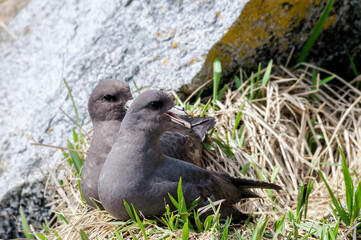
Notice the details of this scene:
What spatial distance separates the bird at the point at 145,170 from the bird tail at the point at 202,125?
22.8 inches

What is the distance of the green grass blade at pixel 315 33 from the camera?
3.95m

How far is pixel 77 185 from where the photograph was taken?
351 centimetres

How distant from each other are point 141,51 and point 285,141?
4.19 ft

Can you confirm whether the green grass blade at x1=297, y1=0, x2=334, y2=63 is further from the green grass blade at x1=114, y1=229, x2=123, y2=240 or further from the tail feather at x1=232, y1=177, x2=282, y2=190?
the green grass blade at x1=114, y1=229, x2=123, y2=240

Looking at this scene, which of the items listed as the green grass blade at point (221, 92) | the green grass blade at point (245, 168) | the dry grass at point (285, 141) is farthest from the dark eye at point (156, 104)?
the green grass blade at point (221, 92)

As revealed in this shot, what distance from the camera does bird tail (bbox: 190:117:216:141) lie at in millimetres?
3410

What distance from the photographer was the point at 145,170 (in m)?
2.71

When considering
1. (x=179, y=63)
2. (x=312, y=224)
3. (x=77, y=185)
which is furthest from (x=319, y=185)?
Answer: (x=77, y=185)

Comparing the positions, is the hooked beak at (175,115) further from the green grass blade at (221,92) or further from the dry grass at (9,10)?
the dry grass at (9,10)

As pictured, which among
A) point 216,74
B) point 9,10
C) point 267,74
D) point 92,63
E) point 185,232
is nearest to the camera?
point 185,232

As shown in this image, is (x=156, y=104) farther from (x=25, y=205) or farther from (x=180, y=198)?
(x=25, y=205)

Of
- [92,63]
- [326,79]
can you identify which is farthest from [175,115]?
[326,79]

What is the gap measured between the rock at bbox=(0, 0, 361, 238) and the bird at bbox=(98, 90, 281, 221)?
1056 millimetres

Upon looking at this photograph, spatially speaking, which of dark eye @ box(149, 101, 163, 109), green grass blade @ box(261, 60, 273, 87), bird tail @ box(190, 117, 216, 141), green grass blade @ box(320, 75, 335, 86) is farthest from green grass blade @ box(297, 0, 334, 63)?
dark eye @ box(149, 101, 163, 109)
